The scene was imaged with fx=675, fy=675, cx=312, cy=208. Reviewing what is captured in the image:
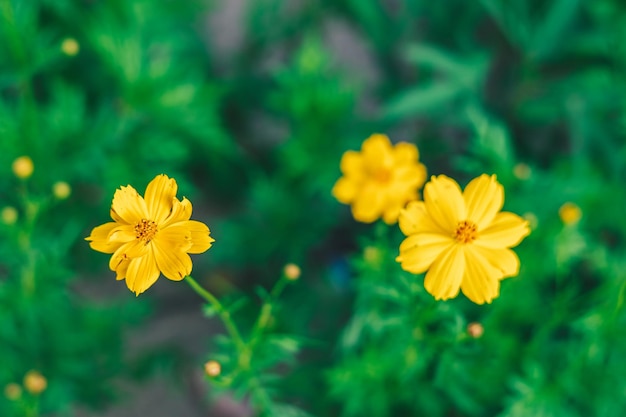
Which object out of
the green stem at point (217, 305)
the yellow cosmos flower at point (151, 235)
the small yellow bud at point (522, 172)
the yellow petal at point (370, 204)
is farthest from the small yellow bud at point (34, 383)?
the small yellow bud at point (522, 172)

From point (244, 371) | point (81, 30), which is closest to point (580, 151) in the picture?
point (244, 371)

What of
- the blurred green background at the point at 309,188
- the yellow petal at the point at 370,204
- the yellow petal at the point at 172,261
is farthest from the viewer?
the blurred green background at the point at 309,188

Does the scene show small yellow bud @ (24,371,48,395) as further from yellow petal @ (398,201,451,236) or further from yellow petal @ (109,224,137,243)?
yellow petal @ (398,201,451,236)

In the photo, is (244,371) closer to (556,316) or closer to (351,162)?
(351,162)

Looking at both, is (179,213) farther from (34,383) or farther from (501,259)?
(34,383)

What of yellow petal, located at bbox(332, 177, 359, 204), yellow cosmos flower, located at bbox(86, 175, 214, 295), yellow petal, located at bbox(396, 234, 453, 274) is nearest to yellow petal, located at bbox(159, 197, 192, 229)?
yellow cosmos flower, located at bbox(86, 175, 214, 295)

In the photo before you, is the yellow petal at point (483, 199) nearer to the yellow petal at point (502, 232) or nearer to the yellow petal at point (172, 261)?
the yellow petal at point (502, 232)
